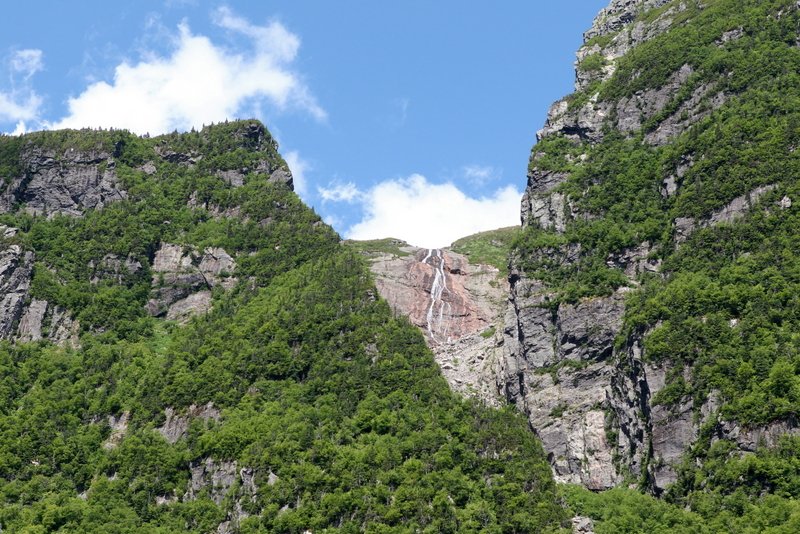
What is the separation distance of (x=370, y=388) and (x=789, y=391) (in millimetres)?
52053

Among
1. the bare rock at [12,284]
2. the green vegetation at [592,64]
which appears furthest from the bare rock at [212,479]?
the green vegetation at [592,64]

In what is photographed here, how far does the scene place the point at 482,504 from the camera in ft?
390

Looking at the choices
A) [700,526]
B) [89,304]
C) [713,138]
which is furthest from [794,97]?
[89,304]

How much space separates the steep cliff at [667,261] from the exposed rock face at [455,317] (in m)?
10.1

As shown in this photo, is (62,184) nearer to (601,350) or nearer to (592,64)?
(592,64)

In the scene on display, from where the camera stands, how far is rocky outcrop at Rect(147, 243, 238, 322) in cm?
16925

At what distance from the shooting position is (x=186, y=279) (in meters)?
174

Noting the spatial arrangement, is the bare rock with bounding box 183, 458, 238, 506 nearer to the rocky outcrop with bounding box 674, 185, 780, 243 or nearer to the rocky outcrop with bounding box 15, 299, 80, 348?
the rocky outcrop with bounding box 15, 299, 80, 348

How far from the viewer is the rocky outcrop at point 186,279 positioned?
169 meters

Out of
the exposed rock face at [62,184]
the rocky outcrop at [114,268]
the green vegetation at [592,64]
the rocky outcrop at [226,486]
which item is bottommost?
the rocky outcrop at [226,486]

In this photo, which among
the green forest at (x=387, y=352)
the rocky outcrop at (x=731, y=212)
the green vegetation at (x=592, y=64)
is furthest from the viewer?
the green vegetation at (x=592, y=64)

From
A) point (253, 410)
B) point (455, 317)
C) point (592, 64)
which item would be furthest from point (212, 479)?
point (592, 64)

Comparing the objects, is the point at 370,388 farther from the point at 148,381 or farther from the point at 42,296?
the point at 42,296

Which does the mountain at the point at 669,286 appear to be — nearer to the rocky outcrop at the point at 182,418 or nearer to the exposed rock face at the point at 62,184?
the rocky outcrop at the point at 182,418
